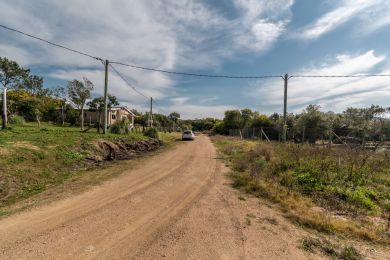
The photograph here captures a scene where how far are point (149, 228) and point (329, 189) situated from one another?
6186mm

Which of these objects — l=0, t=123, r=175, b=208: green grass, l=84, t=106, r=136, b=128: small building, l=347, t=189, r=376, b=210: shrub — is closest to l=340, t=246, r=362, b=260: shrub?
l=347, t=189, r=376, b=210: shrub

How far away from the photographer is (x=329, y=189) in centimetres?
859

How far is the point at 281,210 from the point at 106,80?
18.2m

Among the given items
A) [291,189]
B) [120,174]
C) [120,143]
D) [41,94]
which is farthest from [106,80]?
[41,94]

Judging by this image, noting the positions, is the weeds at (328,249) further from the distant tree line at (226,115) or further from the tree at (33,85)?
the tree at (33,85)

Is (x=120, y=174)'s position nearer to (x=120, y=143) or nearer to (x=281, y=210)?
(x=281, y=210)

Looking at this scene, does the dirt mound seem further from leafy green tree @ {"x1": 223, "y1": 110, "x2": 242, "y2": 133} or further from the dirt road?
leafy green tree @ {"x1": 223, "y1": 110, "x2": 242, "y2": 133}

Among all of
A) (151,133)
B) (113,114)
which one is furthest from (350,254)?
(113,114)

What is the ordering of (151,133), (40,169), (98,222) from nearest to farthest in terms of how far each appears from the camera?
(98,222), (40,169), (151,133)

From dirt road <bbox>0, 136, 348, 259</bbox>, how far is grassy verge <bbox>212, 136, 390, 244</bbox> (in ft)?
2.78

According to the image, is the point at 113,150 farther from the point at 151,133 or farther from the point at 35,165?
the point at 151,133

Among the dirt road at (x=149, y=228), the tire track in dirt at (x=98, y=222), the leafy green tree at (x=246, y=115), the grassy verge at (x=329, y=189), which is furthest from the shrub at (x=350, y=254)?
the leafy green tree at (x=246, y=115)

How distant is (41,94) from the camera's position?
6188 centimetres

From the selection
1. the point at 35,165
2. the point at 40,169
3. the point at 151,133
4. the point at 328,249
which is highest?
the point at 151,133
